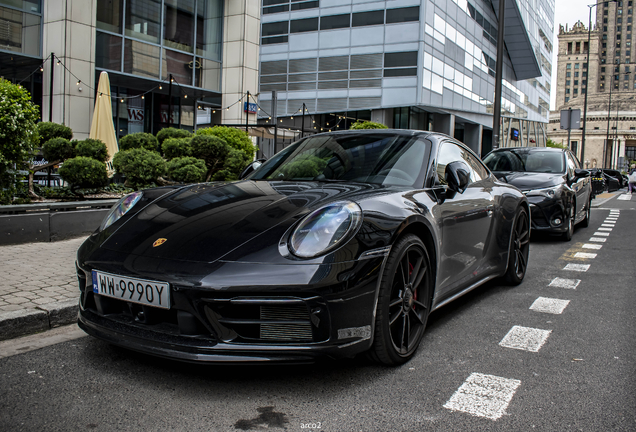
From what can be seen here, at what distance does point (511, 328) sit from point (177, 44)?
1773cm

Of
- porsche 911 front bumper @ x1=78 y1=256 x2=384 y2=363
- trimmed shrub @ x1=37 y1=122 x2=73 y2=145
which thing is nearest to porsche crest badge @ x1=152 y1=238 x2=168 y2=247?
porsche 911 front bumper @ x1=78 y1=256 x2=384 y2=363

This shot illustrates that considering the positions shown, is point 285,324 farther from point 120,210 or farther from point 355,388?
point 120,210

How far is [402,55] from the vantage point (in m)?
31.8

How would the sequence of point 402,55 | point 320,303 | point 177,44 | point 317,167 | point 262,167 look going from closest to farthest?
point 320,303
point 317,167
point 262,167
point 177,44
point 402,55

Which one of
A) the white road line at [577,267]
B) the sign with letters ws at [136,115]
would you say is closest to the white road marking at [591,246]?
the white road line at [577,267]

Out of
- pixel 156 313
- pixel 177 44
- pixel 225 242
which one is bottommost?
→ pixel 156 313

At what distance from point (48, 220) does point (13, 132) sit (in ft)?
3.50

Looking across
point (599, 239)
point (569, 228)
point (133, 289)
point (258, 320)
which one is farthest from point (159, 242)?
point (599, 239)

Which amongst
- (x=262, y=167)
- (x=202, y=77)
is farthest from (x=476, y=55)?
(x=262, y=167)

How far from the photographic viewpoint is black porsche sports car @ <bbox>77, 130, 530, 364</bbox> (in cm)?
256

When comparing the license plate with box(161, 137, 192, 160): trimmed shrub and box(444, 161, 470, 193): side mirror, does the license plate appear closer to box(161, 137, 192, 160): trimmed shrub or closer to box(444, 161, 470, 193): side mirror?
box(444, 161, 470, 193): side mirror

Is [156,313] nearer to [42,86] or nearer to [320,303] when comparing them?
[320,303]

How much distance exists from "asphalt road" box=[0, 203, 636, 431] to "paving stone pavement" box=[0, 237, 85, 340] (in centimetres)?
Result: 18

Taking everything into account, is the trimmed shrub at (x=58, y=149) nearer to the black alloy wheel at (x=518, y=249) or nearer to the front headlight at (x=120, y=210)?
the front headlight at (x=120, y=210)
